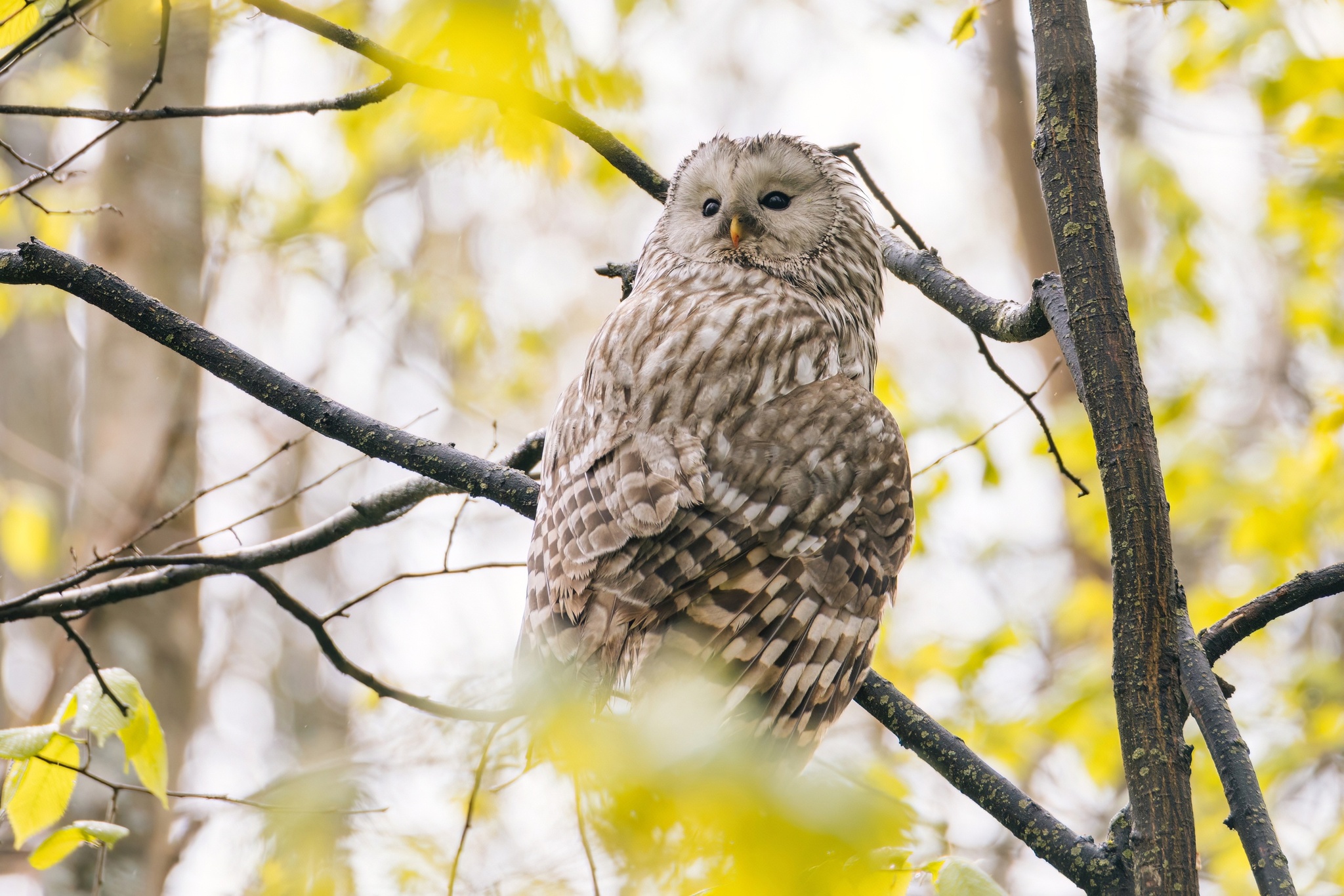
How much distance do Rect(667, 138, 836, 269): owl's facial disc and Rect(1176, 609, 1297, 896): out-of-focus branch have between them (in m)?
1.91

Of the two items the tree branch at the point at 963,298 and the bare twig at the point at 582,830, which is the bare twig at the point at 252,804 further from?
the tree branch at the point at 963,298

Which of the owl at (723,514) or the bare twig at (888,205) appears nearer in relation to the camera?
the owl at (723,514)

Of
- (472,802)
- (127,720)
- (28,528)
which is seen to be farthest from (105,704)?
(28,528)

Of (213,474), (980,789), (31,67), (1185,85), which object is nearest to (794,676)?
(980,789)

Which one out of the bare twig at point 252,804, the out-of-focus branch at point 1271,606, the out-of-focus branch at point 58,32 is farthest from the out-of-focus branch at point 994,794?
the out-of-focus branch at point 58,32

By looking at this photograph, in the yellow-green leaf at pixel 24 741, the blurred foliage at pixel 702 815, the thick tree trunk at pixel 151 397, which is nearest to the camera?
the blurred foliage at pixel 702 815

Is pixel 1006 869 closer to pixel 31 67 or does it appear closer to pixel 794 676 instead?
pixel 794 676

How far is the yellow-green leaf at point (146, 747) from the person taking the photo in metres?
2.34

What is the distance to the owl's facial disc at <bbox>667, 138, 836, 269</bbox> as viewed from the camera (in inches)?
135

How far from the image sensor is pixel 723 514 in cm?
241

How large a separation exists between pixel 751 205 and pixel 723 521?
58.0 inches

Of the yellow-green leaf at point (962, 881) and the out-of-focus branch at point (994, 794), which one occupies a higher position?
the out-of-focus branch at point (994, 794)

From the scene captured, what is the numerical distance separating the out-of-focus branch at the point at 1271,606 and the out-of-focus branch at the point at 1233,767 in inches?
1.9

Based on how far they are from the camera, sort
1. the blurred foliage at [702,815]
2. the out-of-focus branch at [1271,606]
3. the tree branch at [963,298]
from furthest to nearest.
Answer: the tree branch at [963,298] → the out-of-focus branch at [1271,606] → the blurred foliage at [702,815]
